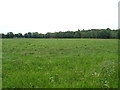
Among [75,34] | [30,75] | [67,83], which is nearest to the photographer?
[67,83]

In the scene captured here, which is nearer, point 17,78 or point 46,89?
point 46,89

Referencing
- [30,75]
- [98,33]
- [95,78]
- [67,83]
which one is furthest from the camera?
[98,33]

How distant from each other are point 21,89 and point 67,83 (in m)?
1.95

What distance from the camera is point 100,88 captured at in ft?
27.0

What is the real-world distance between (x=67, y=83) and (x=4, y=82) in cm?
285

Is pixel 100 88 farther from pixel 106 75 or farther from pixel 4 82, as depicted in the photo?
pixel 4 82

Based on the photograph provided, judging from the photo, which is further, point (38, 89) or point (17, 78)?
point (17, 78)

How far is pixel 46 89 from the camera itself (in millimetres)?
8172

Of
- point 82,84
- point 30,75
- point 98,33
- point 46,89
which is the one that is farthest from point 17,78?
point 98,33

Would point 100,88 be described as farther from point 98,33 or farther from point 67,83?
point 98,33

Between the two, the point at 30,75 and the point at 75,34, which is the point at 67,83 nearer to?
the point at 30,75

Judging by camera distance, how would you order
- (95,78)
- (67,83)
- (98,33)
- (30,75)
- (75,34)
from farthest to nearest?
(75,34)
(98,33)
(30,75)
(95,78)
(67,83)

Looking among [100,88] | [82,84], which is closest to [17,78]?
[82,84]

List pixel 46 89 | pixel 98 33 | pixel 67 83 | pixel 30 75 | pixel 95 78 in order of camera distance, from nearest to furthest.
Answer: pixel 46 89 → pixel 67 83 → pixel 95 78 → pixel 30 75 → pixel 98 33
